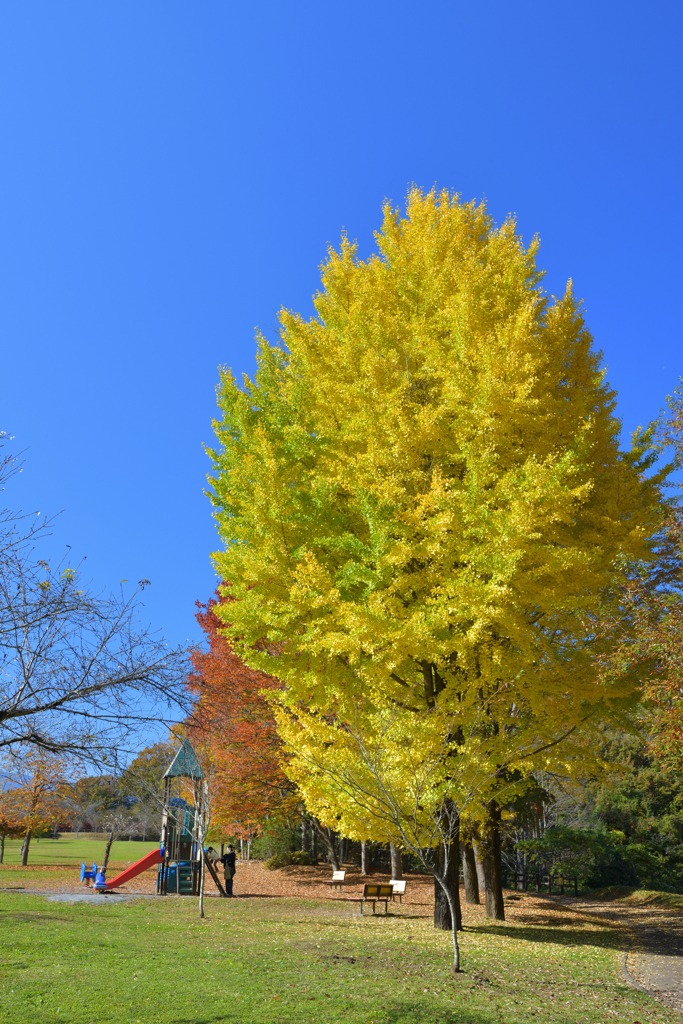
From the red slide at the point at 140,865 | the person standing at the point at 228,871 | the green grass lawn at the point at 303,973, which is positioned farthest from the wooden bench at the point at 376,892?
the red slide at the point at 140,865

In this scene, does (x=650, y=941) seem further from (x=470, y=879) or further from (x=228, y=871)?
(x=228, y=871)

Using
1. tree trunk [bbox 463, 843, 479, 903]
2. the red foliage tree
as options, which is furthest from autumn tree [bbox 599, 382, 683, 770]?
the red foliage tree

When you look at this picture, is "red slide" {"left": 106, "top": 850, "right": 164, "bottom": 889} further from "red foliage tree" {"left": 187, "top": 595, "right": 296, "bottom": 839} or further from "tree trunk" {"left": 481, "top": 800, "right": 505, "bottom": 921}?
"tree trunk" {"left": 481, "top": 800, "right": 505, "bottom": 921}

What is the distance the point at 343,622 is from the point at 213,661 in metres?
13.9

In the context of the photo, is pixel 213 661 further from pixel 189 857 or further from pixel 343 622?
pixel 343 622

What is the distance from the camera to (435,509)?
9.46m

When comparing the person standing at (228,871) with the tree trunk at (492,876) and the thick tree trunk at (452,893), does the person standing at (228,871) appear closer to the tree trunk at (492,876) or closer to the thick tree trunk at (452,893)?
the tree trunk at (492,876)

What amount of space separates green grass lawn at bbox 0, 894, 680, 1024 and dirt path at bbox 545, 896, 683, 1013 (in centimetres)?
31

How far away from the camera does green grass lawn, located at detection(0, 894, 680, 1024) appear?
19.9 ft

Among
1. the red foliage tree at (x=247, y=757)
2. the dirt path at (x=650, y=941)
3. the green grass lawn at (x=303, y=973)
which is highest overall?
the red foliage tree at (x=247, y=757)

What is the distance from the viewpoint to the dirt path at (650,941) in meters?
8.09

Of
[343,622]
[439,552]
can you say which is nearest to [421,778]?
[343,622]

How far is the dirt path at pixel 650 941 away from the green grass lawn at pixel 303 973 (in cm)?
31

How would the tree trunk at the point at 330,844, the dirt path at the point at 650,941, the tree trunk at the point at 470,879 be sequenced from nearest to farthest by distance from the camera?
1. the dirt path at the point at 650,941
2. the tree trunk at the point at 470,879
3. the tree trunk at the point at 330,844
